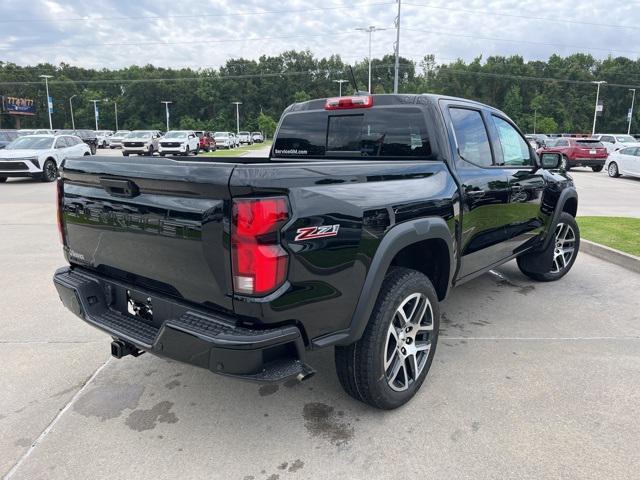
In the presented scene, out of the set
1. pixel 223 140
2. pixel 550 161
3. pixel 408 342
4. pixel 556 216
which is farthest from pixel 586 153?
pixel 223 140

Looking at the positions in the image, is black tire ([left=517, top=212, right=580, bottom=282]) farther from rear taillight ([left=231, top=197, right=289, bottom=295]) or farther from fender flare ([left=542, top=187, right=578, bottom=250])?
rear taillight ([left=231, top=197, right=289, bottom=295])

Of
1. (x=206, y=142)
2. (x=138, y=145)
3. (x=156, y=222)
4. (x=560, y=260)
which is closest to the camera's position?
(x=156, y=222)

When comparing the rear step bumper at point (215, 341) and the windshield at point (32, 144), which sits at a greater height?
the windshield at point (32, 144)

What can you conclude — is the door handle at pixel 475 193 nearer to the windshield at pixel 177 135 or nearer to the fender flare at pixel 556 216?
the fender flare at pixel 556 216

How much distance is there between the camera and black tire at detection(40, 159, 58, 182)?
1573 cm

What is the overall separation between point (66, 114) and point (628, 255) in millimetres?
113162

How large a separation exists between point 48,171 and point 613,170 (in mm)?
21882

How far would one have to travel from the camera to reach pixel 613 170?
66.6 feet

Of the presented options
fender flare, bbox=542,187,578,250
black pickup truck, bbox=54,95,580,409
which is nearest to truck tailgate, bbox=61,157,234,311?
black pickup truck, bbox=54,95,580,409

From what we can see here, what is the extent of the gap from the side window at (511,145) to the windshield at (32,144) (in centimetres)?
1609

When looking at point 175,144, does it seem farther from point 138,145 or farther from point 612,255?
point 612,255

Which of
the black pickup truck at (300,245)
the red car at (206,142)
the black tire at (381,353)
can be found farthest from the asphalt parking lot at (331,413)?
the red car at (206,142)

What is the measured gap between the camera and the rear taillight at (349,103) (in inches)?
144

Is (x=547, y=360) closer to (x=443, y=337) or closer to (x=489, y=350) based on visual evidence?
(x=489, y=350)
